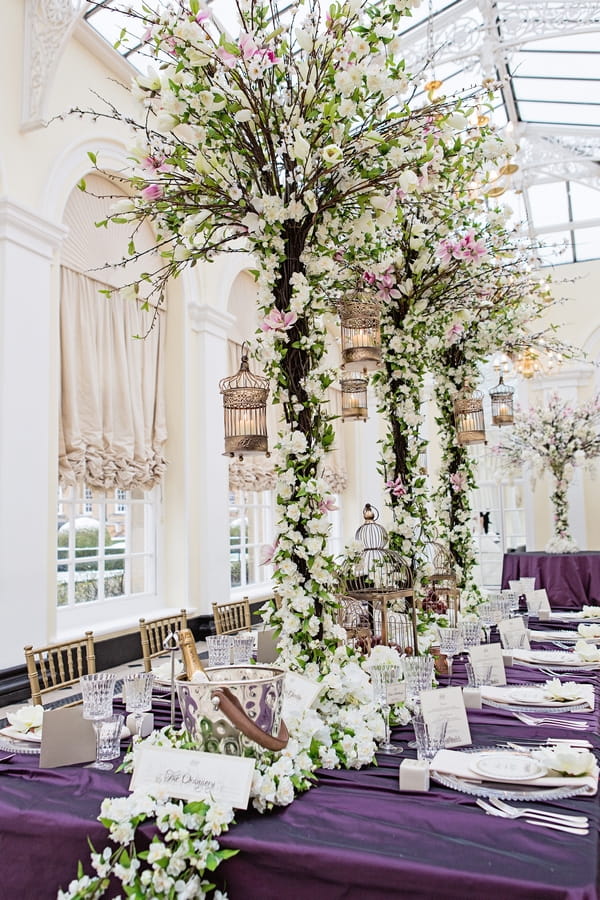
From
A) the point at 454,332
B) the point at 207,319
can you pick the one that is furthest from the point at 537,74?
the point at 454,332

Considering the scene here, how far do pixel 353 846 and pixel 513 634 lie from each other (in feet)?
5.84

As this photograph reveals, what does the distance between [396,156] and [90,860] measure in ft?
5.76

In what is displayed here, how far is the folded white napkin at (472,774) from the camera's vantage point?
1.38 meters

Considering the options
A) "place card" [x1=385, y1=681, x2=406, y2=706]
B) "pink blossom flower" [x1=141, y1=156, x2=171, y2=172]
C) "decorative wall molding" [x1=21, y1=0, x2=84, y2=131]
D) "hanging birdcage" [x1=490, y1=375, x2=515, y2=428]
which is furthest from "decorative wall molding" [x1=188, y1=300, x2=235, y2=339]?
"place card" [x1=385, y1=681, x2=406, y2=706]

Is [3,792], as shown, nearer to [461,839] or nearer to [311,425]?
[461,839]

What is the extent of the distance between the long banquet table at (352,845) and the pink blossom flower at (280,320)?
1.13m

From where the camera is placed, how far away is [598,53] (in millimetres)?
6793

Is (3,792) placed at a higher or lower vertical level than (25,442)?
lower

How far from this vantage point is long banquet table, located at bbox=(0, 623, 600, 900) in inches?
42.6

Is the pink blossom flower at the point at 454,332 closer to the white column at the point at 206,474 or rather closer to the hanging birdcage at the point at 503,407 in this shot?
the hanging birdcage at the point at 503,407

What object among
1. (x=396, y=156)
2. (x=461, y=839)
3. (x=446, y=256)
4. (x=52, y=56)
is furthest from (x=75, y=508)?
(x=461, y=839)

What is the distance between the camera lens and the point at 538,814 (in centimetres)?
127

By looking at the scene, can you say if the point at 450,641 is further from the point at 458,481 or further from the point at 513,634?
the point at 458,481

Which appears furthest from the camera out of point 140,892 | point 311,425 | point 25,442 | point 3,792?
point 25,442
